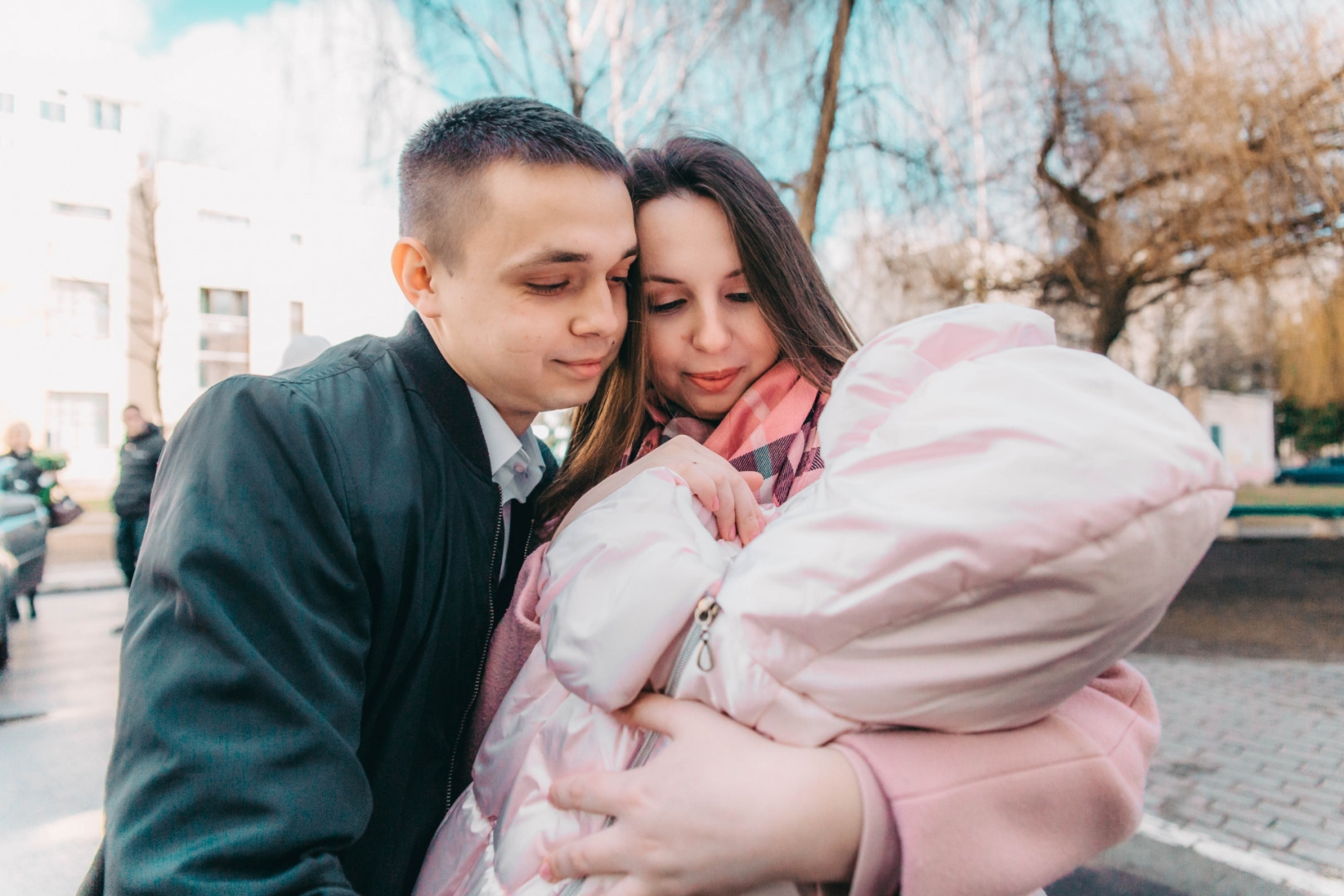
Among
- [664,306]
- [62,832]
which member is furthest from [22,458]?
[664,306]

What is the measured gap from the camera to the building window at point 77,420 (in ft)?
82.3

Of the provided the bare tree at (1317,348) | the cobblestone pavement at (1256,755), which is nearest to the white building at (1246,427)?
the bare tree at (1317,348)

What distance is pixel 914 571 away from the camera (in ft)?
2.74

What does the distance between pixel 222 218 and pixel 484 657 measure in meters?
29.7

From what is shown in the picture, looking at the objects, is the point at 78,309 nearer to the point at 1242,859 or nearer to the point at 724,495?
the point at 724,495

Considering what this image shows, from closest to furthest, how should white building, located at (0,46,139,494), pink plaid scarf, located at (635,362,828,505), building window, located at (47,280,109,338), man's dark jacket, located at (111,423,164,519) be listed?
pink plaid scarf, located at (635,362,828,505) < man's dark jacket, located at (111,423,164,519) < white building, located at (0,46,139,494) < building window, located at (47,280,109,338)

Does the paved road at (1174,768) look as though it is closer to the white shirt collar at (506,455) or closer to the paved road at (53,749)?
the paved road at (53,749)

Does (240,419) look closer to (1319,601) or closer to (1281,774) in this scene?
(1281,774)

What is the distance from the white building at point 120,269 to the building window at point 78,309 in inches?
1.4

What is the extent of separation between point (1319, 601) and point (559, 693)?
11.1 metres

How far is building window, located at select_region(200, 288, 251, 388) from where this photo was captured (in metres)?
27.2

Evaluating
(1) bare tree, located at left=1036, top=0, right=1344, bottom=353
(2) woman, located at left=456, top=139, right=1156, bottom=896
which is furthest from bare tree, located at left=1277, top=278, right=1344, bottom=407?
(2) woman, located at left=456, top=139, right=1156, bottom=896

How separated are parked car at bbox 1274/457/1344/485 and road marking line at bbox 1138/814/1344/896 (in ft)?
83.1

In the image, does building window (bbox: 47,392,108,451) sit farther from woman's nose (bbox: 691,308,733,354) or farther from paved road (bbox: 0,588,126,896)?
woman's nose (bbox: 691,308,733,354)
